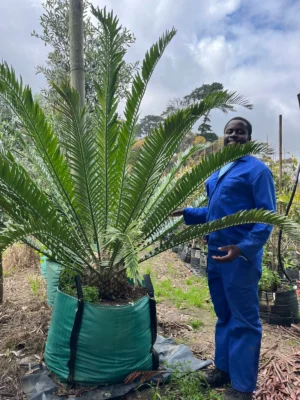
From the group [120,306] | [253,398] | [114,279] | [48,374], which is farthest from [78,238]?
[253,398]

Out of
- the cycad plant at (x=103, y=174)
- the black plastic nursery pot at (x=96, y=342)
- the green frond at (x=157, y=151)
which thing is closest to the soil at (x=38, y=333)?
the black plastic nursery pot at (x=96, y=342)

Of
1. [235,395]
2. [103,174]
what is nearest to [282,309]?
[235,395]

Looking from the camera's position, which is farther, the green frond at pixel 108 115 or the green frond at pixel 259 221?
the green frond at pixel 108 115

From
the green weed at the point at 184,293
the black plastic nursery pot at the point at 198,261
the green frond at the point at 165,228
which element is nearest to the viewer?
the green frond at the point at 165,228

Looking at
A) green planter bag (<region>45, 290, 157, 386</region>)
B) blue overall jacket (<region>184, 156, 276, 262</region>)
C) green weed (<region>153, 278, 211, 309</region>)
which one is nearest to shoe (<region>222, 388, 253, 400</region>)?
green planter bag (<region>45, 290, 157, 386</region>)

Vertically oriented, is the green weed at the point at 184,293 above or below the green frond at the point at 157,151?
below

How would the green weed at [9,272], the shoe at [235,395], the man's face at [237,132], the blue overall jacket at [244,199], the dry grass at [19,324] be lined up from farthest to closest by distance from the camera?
the green weed at [9,272] → the dry grass at [19,324] → the man's face at [237,132] → the shoe at [235,395] → the blue overall jacket at [244,199]

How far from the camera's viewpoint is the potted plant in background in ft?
7.91

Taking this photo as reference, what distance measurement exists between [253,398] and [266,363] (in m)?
0.54

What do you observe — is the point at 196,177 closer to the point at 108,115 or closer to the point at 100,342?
the point at 108,115

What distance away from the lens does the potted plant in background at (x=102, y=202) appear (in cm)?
241

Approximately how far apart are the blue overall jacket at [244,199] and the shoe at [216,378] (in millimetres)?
1017

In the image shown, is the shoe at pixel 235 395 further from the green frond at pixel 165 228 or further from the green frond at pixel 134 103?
the green frond at pixel 134 103

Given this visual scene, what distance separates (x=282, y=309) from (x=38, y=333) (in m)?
2.67
